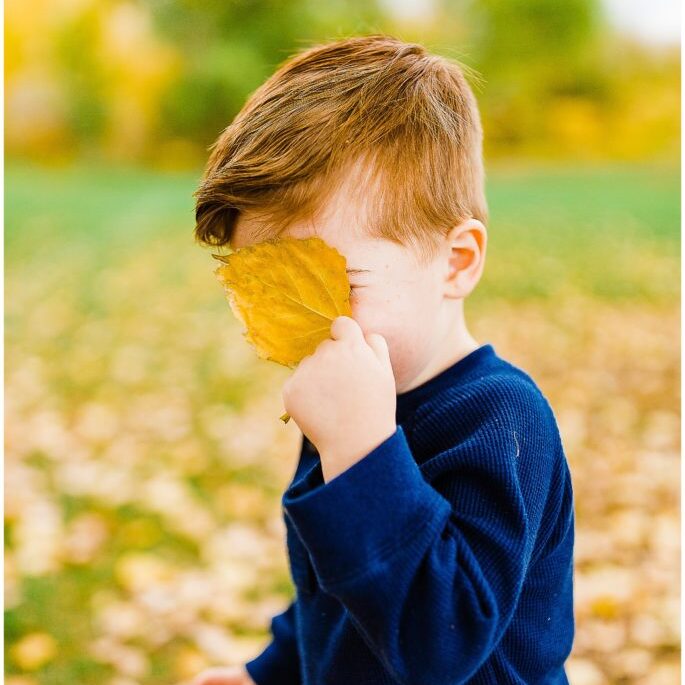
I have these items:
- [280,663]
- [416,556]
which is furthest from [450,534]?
[280,663]

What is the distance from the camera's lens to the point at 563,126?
1123cm

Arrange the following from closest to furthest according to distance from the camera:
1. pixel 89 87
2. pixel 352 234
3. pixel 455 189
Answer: pixel 352 234, pixel 455 189, pixel 89 87

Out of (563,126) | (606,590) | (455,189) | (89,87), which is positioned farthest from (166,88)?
(455,189)

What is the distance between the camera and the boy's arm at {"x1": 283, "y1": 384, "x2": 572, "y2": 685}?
→ 948 millimetres

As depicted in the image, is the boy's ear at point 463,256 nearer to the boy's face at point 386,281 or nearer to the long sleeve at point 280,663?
the boy's face at point 386,281

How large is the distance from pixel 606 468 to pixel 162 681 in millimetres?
1907

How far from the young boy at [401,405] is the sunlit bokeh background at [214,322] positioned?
13.8 inches

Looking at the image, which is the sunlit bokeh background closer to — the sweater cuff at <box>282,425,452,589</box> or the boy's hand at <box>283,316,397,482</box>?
the boy's hand at <box>283,316,397,482</box>

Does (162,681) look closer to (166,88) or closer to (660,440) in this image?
(660,440)

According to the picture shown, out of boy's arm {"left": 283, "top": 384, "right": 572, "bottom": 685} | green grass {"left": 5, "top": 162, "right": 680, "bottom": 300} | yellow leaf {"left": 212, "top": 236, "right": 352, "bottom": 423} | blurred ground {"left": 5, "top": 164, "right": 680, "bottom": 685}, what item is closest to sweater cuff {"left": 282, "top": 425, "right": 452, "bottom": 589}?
boy's arm {"left": 283, "top": 384, "right": 572, "bottom": 685}

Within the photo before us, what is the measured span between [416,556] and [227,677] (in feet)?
2.78

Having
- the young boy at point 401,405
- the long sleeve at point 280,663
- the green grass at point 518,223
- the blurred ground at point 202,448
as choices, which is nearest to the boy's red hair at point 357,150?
the young boy at point 401,405

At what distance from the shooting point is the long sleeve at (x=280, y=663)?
1604 millimetres

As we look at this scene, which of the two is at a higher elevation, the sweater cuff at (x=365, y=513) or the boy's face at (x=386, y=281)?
the boy's face at (x=386, y=281)
